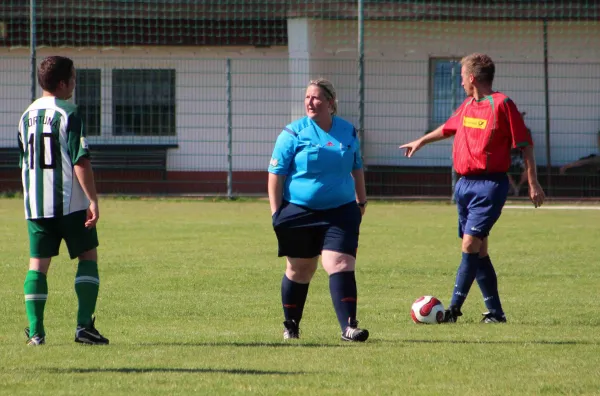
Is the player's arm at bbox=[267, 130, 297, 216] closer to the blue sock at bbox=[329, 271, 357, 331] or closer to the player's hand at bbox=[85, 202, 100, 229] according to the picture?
the blue sock at bbox=[329, 271, 357, 331]

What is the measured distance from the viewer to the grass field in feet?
19.8

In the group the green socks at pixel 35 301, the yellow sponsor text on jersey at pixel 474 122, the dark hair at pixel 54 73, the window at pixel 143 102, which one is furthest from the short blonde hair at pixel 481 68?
the window at pixel 143 102

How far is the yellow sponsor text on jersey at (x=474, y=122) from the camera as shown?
28.2 feet

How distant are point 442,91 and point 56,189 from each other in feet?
53.9

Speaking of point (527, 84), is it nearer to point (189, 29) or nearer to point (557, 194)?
point (557, 194)

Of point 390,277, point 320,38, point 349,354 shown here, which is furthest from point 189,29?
point 349,354

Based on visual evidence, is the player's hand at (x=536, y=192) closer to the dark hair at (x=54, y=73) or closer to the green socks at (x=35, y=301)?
the dark hair at (x=54, y=73)

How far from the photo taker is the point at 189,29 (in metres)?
23.5

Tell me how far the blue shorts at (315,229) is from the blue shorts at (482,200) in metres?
1.31

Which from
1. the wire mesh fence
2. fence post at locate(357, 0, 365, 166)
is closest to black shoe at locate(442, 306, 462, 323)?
fence post at locate(357, 0, 365, 166)

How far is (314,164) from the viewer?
757 cm

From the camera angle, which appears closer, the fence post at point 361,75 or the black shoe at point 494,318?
the black shoe at point 494,318

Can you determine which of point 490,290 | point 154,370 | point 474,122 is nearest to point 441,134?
point 474,122

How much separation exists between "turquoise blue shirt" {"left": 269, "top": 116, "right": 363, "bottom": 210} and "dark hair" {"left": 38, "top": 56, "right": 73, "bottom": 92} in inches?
55.4
